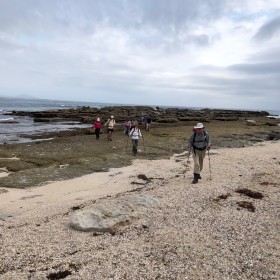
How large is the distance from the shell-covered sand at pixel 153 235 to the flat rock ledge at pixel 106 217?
0.69ft

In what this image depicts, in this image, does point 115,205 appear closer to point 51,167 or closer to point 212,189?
point 212,189

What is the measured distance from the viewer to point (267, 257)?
24.0ft

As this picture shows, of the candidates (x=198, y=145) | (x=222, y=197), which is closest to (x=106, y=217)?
(x=222, y=197)

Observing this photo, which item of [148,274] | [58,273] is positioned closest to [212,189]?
[148,274]

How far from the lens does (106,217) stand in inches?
356

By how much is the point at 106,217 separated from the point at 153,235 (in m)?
1.41

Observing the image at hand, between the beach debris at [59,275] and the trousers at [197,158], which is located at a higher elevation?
the trousers at [197,158]

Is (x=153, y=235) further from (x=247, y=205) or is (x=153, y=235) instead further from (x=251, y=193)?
(x=251, y=193)

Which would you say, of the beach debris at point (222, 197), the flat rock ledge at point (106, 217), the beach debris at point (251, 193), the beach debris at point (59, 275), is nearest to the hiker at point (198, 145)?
the beach debris at point (251, 193)

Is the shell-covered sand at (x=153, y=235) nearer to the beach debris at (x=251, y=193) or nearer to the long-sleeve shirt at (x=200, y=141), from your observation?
the beach debris at (x=251, y=193)

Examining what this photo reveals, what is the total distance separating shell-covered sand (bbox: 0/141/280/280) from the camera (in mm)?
6719

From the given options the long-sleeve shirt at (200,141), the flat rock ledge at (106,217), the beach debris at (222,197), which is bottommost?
the beach debris at (222,197)

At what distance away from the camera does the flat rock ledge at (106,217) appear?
8594 millimetres

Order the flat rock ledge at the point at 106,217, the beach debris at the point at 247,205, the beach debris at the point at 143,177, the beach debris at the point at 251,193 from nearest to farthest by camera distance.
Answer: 1. the flat rock ledge at the point at 106,217
2. the beach debris at the point at 247,205
3. the beach debris at the point at 251,193
4. the beach debris at the point at 143,177
